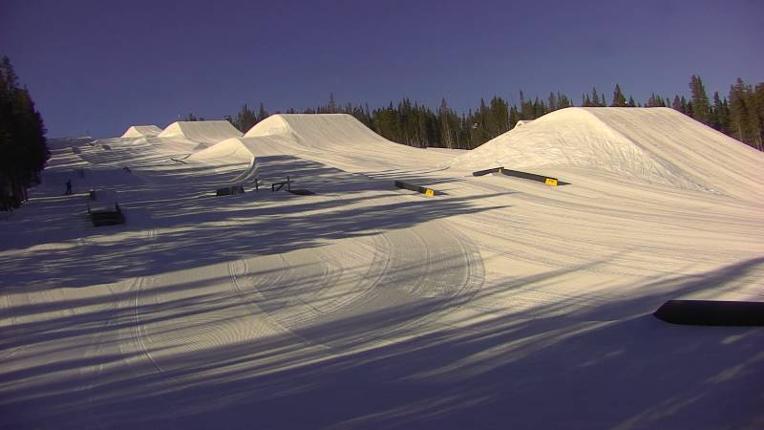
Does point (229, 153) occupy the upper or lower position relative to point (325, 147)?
lower

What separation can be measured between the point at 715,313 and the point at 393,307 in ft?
15.7

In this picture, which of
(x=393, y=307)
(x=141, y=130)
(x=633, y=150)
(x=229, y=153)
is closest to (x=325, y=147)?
(x=229, y=153)

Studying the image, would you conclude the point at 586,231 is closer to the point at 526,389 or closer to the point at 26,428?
the point at 526,389

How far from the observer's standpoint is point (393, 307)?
8.90 meters

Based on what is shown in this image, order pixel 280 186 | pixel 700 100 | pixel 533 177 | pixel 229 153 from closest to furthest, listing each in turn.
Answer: pixel 533 177 → pixel 280 186 → pixel 229 153 → pixel 700 100

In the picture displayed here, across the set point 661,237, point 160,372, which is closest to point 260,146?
point 661,237

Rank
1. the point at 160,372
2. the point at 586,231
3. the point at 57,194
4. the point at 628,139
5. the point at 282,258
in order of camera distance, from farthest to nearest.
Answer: the point at 57,194 → the point at 628,139 → the point at 586,231 → the point at 282,258 → the point at 160,372

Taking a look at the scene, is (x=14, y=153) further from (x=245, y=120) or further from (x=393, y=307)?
(x=245, y=120)

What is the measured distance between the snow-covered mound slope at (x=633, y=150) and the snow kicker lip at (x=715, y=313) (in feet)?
54.6

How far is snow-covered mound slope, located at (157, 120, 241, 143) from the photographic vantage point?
249ft

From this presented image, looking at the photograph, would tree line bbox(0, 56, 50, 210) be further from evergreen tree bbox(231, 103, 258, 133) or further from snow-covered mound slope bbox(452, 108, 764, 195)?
evergreen tree bbox(231, 103, 258, 133)

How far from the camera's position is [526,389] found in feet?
16.9

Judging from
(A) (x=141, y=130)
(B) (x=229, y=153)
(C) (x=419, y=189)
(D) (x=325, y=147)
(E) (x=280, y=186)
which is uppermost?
(A) (x=141, y=130)

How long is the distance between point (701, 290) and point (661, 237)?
14.8ft
